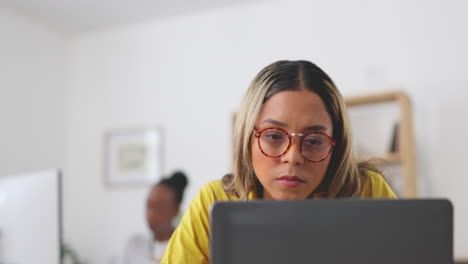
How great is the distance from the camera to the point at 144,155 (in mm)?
4070

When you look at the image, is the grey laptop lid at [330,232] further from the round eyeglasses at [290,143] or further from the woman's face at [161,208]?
the woman's face at [161,208]

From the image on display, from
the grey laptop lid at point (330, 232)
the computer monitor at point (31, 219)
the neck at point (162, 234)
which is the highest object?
the grey laptop lid at point (330, 232)

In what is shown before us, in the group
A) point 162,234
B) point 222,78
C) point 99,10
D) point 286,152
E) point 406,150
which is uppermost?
point 99,10

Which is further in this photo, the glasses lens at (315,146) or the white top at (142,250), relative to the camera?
the white top at (142,250)

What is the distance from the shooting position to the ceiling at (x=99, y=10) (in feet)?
12.5

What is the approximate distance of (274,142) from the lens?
88 cm

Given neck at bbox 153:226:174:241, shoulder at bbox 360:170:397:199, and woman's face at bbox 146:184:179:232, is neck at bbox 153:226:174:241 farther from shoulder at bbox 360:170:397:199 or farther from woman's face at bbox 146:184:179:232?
shoulder at bbox 360:170:397:199

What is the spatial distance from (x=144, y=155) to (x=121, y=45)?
0.96 metres

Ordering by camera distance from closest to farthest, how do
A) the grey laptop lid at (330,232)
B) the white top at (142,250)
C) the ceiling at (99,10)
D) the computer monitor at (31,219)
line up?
the grey laptop lid at (330,232)
the computer monitor at (31,219)
the white top at (142,250)
the ceiling at (99,10)

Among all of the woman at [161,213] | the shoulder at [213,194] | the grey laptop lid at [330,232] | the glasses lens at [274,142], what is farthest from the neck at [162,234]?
the grey laptop lid at [330,232]

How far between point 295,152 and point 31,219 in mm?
898

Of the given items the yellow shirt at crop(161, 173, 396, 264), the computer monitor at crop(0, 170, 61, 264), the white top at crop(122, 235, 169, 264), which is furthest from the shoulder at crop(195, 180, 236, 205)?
the white top at crop(122, 235, 169, 264)

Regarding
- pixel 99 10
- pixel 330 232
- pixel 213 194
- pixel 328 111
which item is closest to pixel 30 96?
pixel 99 10

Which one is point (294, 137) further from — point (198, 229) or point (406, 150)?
point (406, 150)
